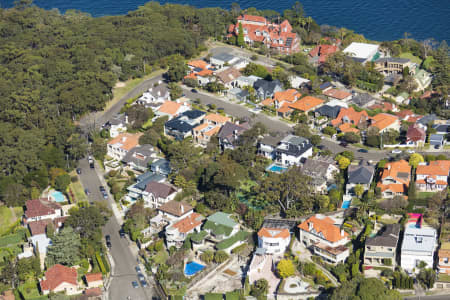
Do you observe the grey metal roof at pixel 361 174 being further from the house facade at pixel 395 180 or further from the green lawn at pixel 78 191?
the green lawn at pixel 78 191

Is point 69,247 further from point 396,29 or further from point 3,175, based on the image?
point 396,29

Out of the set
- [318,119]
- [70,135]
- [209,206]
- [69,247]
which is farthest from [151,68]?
[69,247]

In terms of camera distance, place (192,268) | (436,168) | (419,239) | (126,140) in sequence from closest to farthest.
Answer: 1. (419,239)
2. (192,268)
3. (436,168)
4. (126,140)

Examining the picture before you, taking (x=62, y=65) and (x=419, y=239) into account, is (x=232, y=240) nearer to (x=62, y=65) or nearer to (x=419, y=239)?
(x=419, y=239)

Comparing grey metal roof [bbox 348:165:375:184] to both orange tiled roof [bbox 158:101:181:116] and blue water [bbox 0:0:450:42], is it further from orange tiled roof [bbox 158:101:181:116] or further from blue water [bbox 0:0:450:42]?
blue water [bbox 0:0:450:42]

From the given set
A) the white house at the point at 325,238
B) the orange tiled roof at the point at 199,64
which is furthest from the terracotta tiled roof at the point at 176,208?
the orange tiled roof at the point at 199,64

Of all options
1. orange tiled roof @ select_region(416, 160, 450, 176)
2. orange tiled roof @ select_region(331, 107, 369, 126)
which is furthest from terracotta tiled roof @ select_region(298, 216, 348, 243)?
orange tiled roof @ select_region(331, 107, 369, 126)

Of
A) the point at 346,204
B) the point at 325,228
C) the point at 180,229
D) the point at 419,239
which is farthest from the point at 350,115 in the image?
the point at 180,229
